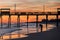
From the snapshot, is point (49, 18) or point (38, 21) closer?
point (38, 21)

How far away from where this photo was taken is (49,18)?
29.9 ft

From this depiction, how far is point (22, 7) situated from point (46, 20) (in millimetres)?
2070

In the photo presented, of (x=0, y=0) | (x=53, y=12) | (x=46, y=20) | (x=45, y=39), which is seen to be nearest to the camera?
(x=45, y=39)

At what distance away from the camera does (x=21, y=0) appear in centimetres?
645

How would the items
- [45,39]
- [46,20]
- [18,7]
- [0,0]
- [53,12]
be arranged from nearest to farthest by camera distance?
[45,39] → [0,0] → [18,7] → [53,12] → [46,20]

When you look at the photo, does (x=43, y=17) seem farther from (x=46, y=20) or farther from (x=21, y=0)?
(x=21, y=0)

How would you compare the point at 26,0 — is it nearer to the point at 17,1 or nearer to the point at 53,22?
the point at 17,1

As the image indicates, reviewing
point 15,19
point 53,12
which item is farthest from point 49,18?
point 15,19

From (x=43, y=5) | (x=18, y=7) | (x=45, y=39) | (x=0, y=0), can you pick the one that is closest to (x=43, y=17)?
(x=43, y=5)

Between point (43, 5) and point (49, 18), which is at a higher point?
point (43, 5)

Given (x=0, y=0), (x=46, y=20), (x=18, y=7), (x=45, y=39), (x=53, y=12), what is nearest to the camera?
(x=45, y=39)

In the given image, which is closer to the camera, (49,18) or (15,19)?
(15,19)

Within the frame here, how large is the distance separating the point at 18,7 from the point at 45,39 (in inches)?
93.6

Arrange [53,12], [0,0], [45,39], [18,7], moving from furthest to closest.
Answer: [53,12], [18,7], [0,0], [45,39]
